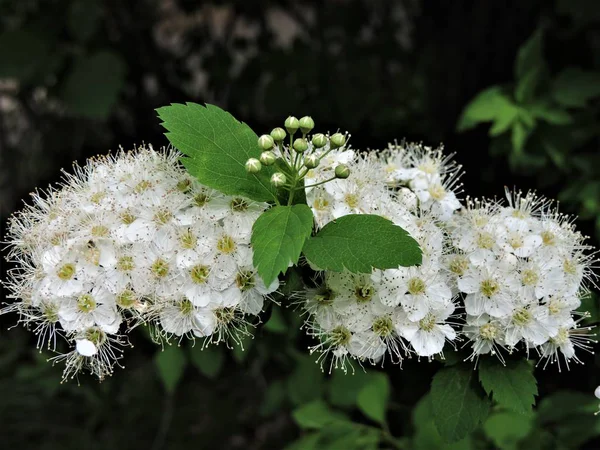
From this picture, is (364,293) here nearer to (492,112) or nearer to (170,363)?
(492,112)

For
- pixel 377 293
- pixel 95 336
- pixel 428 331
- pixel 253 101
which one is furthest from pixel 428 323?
pixel 253 101

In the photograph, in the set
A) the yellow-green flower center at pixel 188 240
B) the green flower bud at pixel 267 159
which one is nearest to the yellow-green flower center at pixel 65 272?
the yellow-green flower center at pixel 188 240

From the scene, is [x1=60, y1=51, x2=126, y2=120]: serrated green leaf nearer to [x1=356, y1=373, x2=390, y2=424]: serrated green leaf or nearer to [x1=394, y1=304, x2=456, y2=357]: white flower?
[x1=356, y1=373, x2=390, y2=424]: serrated green leaf

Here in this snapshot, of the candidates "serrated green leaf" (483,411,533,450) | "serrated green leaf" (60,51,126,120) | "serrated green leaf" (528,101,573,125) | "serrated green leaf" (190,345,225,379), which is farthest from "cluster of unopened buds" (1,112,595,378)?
"serrated green leaf" (60,51,126,120)

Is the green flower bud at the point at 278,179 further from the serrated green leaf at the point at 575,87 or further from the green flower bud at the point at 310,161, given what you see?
the serrated green leaf at the point at 575,87

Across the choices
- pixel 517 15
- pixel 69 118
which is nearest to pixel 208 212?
pixel 517 15

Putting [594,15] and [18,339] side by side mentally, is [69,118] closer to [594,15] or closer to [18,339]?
[18,339]
